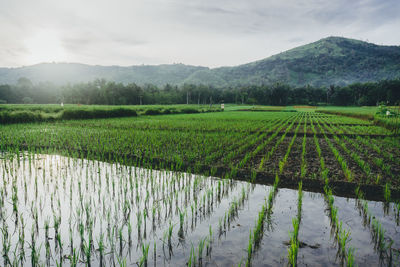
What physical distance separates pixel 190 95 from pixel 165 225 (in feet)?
324

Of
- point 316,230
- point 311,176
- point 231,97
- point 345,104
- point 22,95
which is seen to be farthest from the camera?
point 231,97

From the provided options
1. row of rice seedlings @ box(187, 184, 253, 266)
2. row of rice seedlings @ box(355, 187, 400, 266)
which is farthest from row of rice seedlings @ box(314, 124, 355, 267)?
row of rice seedlings @ box(187, 184, 253, 266)

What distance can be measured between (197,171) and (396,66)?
10156 inches

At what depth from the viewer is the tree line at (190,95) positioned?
2990 inches

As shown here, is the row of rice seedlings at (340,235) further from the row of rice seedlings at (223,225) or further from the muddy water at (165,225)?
the row of rice seedlings at (223,225)

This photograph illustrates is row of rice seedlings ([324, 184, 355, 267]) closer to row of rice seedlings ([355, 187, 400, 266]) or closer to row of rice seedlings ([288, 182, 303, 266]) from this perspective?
row of rice seedlings ([355, 187, 400, 266])

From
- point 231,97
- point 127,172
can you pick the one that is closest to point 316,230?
point 127,172

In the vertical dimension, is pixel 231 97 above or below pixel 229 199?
above

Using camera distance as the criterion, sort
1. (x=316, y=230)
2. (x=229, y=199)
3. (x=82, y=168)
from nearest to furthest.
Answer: (x=316, y=230) < (x=229, y=199) < (x=82, y=168)

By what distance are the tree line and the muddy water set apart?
80.2 meters

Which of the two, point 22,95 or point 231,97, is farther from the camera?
point 231,97

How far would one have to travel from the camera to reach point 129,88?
82438mm

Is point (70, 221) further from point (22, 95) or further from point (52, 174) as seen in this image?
point (22, 95)

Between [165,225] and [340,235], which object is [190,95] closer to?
[165,225]
